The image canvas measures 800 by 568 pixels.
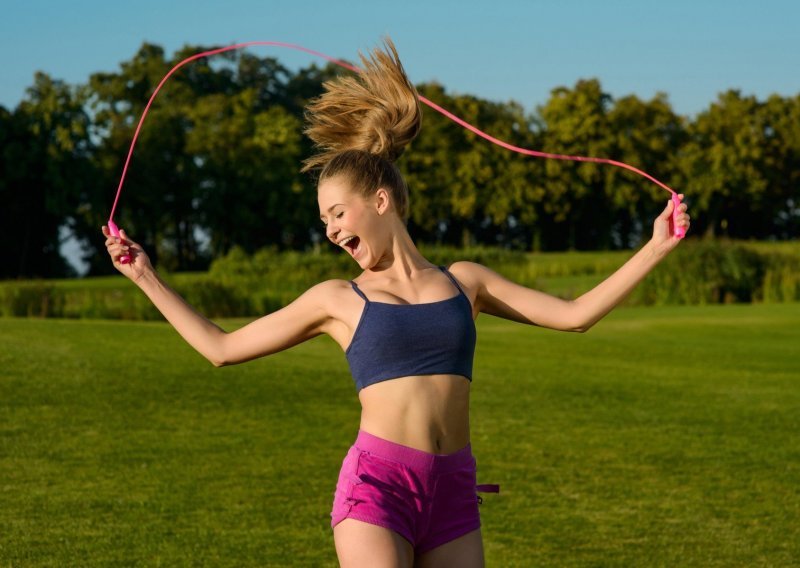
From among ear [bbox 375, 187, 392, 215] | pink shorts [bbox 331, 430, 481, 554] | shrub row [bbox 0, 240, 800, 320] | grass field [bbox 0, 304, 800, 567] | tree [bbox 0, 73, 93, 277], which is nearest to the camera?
pink shorts [bbox 331, 430, 481, 554]

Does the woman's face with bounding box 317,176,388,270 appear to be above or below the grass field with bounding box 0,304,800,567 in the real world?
above

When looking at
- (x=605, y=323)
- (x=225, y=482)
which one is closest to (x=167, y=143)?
(x=605, y=323)

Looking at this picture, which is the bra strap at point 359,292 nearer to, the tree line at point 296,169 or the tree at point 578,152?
the tree line at point 296,169

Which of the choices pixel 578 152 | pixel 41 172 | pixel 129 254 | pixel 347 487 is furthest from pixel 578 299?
pixel 578 152

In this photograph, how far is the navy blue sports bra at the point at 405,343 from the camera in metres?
3.62

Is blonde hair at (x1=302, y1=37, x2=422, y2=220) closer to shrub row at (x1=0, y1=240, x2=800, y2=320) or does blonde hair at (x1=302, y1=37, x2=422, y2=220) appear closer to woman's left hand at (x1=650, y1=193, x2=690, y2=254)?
woman's left hand at (x1=650, y1=193, x2=690, y2=254)

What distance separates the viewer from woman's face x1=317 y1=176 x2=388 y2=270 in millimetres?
3797

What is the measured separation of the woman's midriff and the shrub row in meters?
24.1

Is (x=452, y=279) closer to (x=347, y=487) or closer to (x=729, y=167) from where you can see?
(x=347, y=487)

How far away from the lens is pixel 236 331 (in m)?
3.90

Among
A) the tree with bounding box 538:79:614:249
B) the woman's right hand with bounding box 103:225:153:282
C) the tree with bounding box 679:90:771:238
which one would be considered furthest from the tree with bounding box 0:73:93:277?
the woman's right hand with bounding box 103:225:153:282

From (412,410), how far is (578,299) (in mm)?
750

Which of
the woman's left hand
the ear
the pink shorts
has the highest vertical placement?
the ear

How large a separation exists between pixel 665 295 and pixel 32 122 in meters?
36.1
